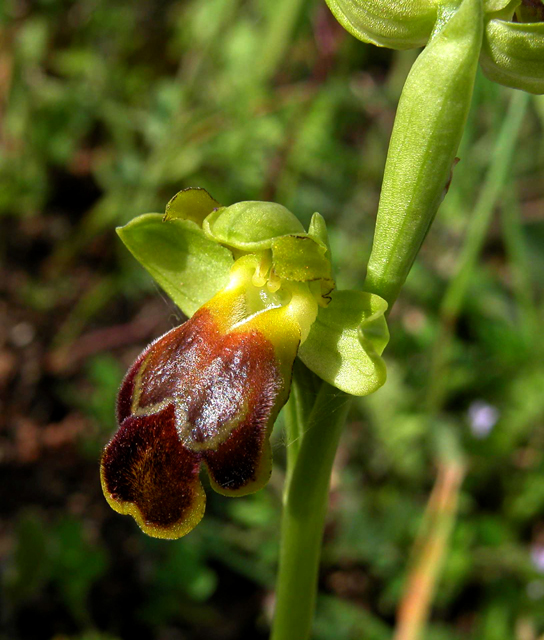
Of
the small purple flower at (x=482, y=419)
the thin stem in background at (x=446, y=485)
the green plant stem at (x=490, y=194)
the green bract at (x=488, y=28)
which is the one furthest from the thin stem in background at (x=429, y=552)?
the green bract at (x=488, y=28)

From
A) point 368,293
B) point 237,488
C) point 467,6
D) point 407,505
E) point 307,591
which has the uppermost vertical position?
point 467,6

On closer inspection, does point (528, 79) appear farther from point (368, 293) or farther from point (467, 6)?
point (368, 293)

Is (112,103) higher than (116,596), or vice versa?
(112,103)

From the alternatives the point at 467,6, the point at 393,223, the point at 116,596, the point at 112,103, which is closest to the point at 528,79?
the point at 467,6

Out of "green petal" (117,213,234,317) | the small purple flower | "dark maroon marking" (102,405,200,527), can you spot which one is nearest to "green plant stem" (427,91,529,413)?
the small purple flower

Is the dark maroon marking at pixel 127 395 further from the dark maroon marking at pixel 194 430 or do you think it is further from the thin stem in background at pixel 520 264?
the thin stem in background at pixel 520 264
